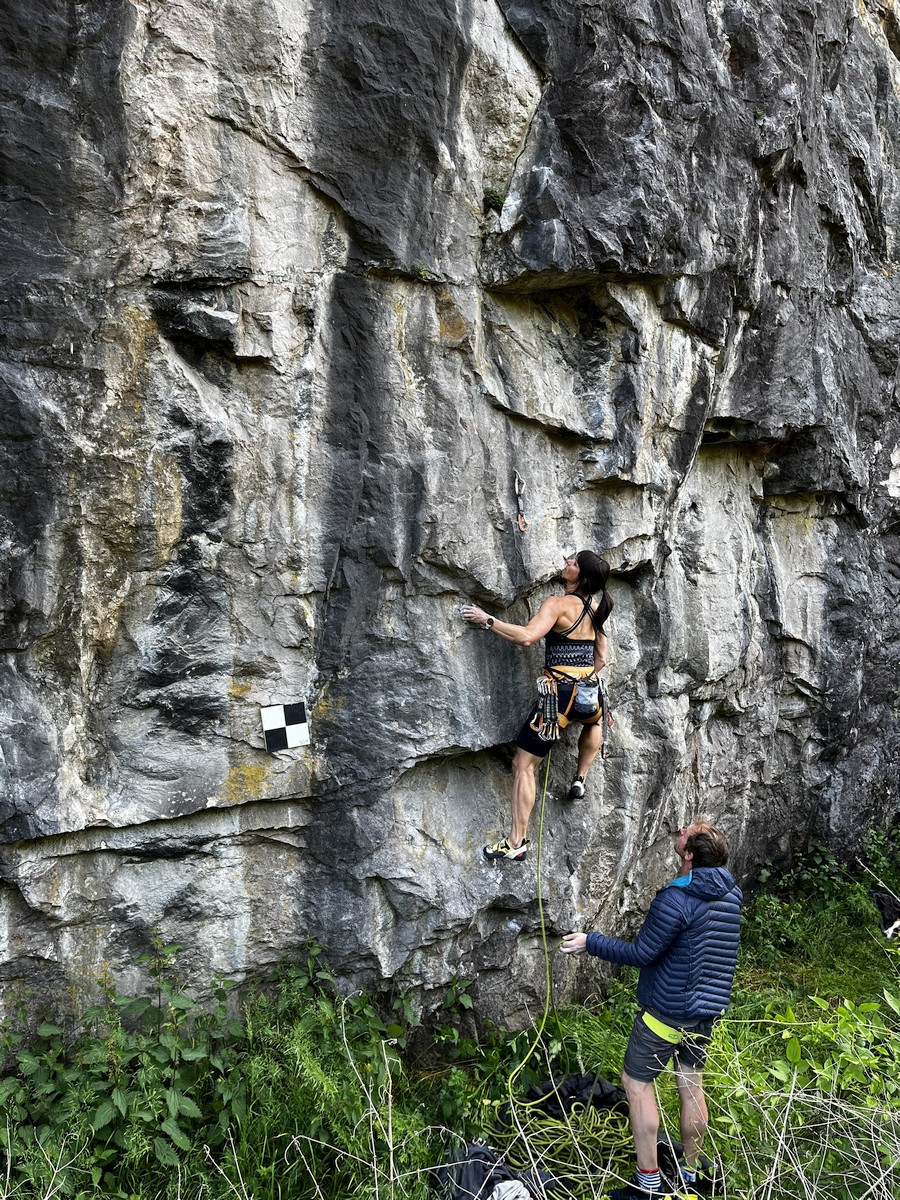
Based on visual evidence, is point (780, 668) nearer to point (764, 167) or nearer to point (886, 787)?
point (886, 787)

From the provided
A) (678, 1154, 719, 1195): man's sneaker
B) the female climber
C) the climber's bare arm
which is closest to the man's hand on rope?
the climber's bare arm

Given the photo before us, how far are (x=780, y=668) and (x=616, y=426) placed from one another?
2963 mm

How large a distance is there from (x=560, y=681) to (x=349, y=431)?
1645mm

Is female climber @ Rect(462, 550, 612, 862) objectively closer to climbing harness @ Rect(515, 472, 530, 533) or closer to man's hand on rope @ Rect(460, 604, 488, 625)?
man's hand on rope @ Rect(460, 604, 488, 625)

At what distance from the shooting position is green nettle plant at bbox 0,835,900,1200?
10.0 feet

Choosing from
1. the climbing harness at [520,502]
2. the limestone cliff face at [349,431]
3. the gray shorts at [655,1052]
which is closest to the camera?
the limestone cliff face at [349,431]

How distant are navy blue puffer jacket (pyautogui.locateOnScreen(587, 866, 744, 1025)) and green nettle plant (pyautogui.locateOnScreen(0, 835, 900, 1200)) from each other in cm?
23

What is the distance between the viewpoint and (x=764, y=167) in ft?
18.2

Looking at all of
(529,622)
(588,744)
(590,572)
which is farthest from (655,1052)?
(590,572)

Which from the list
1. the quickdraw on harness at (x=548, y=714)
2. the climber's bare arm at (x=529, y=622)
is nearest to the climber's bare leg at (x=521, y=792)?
the quickdraw on harness at (x=548, y=714)

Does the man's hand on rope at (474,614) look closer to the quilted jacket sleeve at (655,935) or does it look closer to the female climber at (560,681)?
the female climber at (560,681)

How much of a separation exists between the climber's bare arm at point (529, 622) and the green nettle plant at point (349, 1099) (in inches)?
68.7

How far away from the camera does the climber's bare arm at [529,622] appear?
4.38 meters

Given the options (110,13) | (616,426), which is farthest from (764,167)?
(110,13)
